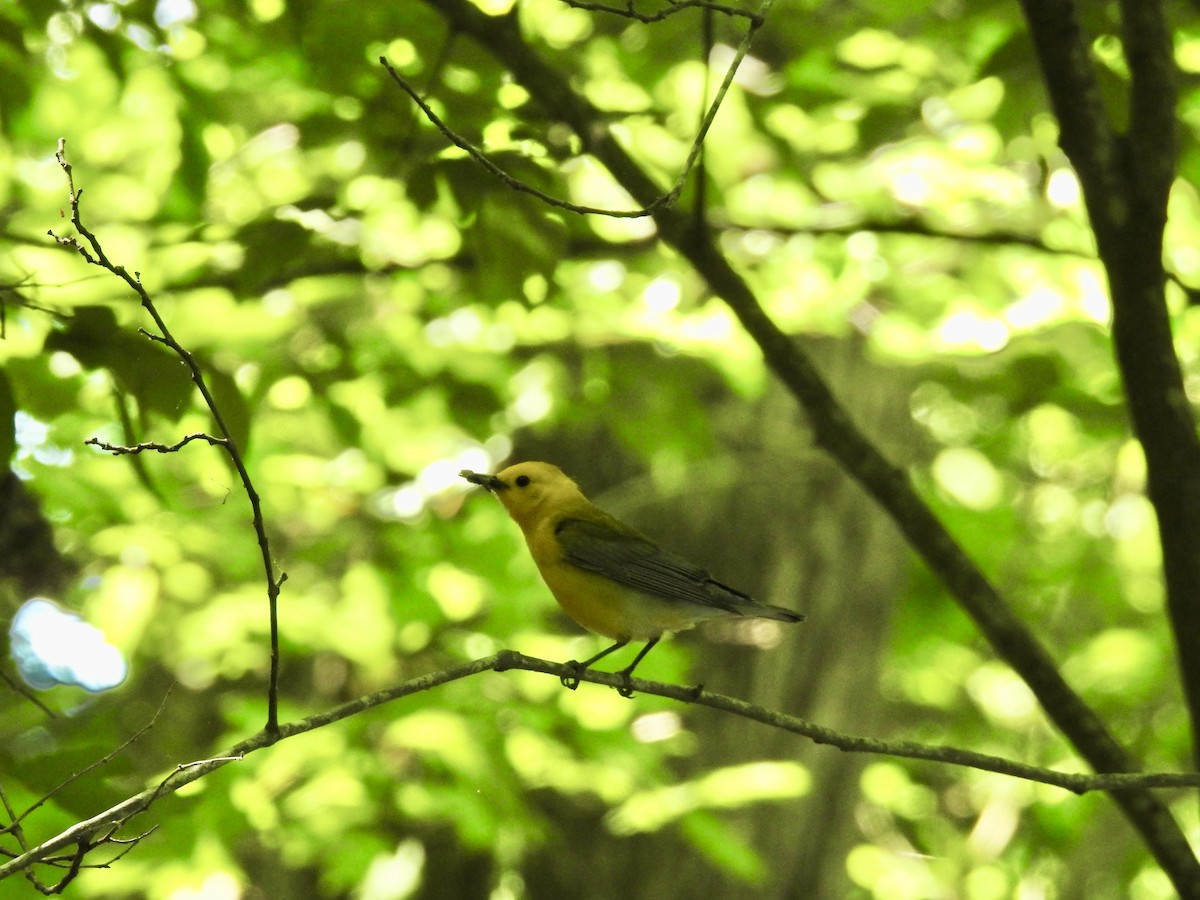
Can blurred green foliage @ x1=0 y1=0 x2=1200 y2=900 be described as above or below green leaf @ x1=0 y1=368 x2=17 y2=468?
above

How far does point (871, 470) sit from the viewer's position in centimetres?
329

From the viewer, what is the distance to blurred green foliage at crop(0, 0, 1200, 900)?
10.7ft

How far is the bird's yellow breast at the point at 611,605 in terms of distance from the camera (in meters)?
3.17

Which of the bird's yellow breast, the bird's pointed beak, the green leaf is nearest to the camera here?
the green leaf

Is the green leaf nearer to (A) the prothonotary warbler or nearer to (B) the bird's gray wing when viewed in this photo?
(A) the prothonotary warbler

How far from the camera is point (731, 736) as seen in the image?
18.7ft

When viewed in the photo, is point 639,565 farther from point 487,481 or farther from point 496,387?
point 496,387

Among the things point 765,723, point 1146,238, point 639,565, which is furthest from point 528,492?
point 1146,238

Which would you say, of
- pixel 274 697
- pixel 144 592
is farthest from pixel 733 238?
pixel 274 697

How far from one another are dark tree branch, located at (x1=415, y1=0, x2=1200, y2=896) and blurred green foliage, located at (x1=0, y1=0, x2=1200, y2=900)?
154 mm

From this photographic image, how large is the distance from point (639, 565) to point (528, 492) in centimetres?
50

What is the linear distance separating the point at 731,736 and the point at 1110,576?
3.13 metres

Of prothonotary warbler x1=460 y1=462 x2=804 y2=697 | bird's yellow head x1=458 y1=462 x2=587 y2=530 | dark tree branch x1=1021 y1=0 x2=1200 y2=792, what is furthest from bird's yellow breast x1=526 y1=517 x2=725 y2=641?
dark tree branch x1=1021 y1=0 x2=1200 y2=792

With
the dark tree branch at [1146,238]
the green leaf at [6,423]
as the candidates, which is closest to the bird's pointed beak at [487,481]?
the green leaf at [6,423]
